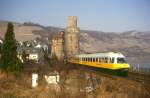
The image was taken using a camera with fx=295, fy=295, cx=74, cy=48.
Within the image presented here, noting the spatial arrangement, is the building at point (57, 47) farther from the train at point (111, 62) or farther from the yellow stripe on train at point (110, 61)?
the train at point (111, 62)

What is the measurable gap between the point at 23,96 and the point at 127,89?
7.90 meters

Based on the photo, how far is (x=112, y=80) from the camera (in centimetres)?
2708

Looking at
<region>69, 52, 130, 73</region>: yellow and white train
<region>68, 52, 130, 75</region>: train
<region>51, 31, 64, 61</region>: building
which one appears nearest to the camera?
<region>68, 52, 130, 75</region>: train

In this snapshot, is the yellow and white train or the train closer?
the train

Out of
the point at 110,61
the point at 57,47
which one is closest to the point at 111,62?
the point at 110,61

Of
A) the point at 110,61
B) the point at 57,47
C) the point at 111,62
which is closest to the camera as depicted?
the point at 111,62

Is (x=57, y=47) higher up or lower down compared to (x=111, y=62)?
lower down

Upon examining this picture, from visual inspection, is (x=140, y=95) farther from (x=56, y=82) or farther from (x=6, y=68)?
(x=6, y=68)

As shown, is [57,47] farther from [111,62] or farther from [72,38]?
[111,62]

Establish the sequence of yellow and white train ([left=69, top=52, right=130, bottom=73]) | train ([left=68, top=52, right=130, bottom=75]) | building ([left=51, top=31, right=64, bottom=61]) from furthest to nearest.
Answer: building ([left=51, top=31, right=64, bottom=61]) → yellow and white train ([left=69, top=52, right=130, bottom=73]) → train ([left=68, top=52, right=130, bottom=75])

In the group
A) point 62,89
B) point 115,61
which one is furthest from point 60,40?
point 62,89

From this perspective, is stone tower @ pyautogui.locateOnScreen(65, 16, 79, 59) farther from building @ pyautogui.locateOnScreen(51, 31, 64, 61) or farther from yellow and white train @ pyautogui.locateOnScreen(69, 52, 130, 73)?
yellow and white train @ pyautogui.locateOnScreen(69, 52, 130, 73)

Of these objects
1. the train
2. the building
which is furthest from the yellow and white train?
the building

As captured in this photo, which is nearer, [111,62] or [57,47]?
[111,62]
